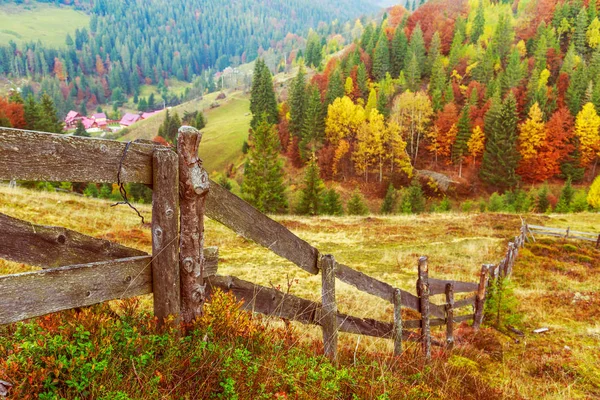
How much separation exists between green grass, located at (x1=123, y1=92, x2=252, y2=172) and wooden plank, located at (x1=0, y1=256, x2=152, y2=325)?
79686mm

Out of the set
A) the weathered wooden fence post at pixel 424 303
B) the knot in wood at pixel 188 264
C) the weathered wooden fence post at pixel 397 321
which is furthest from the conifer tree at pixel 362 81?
the knot in wood at pixel 188 264

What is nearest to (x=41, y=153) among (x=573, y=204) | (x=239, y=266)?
(x=239, y=266)

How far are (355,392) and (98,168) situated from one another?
3.09 meters

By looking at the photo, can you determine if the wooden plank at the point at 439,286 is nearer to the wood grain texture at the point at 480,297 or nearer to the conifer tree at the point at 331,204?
the wood grain texture at the point at 480,297

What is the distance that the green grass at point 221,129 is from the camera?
8969 centimetres

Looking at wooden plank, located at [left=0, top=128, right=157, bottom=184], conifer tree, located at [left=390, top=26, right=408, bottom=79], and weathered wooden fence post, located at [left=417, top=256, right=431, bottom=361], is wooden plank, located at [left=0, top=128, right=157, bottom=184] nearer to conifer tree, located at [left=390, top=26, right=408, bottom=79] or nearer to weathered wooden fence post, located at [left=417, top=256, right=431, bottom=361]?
weathered wooden fence post, located at [left=417, top=256, right=431, bottom=361]

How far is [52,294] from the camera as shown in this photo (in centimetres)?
246

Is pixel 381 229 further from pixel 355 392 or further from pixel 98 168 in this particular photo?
pixel 98 168

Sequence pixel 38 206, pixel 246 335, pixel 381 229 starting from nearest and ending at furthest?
pixel 246 335 → pixel 38 206 → pixel 381 229

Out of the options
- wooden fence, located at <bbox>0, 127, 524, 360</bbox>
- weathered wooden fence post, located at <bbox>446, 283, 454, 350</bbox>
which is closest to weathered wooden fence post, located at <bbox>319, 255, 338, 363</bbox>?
wooden fence, located at <bbox>0, 127, 524, 360</bbox>

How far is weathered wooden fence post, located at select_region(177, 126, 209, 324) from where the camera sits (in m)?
2.97

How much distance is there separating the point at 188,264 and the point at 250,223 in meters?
0.72

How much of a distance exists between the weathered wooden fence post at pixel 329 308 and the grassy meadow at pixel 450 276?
31cm

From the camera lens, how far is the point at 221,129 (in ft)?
365
